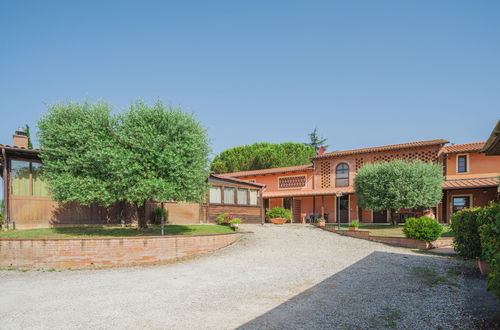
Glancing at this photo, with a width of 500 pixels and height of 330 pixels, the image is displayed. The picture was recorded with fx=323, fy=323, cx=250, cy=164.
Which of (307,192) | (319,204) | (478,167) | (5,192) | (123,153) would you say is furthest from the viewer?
(319,204)

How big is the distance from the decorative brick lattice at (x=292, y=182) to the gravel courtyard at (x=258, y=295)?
1749cm

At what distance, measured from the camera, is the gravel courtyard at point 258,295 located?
5.39 m

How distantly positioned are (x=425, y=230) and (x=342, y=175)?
13.1 metres

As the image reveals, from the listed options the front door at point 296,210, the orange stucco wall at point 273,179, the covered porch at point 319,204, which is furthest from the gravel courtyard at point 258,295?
the front door at point 296,210

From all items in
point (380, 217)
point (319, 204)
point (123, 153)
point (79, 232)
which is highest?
point (123, 153)

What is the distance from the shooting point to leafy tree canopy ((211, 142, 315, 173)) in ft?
136

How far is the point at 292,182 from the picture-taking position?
30.0m

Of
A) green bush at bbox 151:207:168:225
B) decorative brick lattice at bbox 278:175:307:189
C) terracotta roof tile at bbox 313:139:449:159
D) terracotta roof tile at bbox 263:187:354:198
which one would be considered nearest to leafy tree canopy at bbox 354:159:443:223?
terracotta roof tile at bbox 313:139:449:159

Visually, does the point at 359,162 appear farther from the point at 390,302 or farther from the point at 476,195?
the point at 390,302

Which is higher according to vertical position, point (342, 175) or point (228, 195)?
point (342, 175)

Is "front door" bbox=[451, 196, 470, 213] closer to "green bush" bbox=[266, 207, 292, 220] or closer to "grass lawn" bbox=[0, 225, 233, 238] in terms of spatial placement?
"green bush" bbox=[266, 207, 292, 220]

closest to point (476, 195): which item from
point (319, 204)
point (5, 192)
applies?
point (319, 204)

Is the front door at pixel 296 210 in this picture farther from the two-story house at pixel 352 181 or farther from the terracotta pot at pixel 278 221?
the terracotta pot at pixel 278 221

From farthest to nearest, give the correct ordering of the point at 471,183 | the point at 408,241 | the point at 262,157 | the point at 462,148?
the point at 262,157
the point at 462,148
the point at 471,183
the point at 408,241
